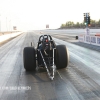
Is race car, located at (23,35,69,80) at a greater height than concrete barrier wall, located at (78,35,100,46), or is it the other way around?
race car, located at (23,35,69,80)

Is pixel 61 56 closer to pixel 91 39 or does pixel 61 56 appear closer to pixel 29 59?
pixel 29 59

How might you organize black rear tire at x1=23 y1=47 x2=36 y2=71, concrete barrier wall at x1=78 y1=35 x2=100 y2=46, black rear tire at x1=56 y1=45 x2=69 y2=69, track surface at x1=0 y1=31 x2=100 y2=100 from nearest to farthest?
track surface at x1=0 y1=31 x2=100 y2=100
black rear tire at x1=23 y1=47 x2=36 y2=71
black rear tire at x1=56 y1=45 x2=69 y2=69
concrete barrier wall at x1=78 y1=35 x2=100 y2=46

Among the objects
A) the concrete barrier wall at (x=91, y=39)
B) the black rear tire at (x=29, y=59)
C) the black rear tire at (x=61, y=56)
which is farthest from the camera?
the concrete barrier wall at (x=91, y=39)

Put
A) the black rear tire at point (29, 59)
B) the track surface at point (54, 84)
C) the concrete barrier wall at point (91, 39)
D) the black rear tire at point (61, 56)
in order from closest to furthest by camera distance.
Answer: the track surface at point (54, 84)
the black rear tire at point (29, 59)
the black rear tire at point (61, 56)
the concrete barrier wall at point (91, 39)

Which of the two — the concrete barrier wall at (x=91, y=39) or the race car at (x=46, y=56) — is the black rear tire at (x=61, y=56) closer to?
the race car at (x=46, y=56)

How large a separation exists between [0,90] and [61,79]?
2.29 meters

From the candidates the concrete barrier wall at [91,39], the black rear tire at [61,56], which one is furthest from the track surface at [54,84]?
the concrete barrier wall at [91,39]

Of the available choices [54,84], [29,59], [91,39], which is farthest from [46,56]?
[91,39]

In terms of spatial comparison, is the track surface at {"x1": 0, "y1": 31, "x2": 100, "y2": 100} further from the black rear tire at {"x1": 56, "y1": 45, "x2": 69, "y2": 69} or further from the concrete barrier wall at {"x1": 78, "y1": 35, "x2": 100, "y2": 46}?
the concrete barrier wall at {"x1": 78, "y1": 35, "x2": 100, "y2": 46}

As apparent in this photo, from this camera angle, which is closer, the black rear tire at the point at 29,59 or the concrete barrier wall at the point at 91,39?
the black rear tire at the point at 29,59

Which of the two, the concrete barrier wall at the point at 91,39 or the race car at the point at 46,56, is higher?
the race car at the point at 46,56

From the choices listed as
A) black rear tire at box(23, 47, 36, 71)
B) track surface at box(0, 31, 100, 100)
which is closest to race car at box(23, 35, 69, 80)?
black rear tire at box(23, 47, 36, 71)

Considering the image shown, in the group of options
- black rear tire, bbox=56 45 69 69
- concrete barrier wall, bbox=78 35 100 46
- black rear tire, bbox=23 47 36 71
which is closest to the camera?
black rear tire, bbox=23 47 36 71

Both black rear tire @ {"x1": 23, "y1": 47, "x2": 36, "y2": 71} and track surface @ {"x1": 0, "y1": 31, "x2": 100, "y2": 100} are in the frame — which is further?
black rear tire @ {"x1": 23, "y1": 47, "x2": 36, "y2": 71}
